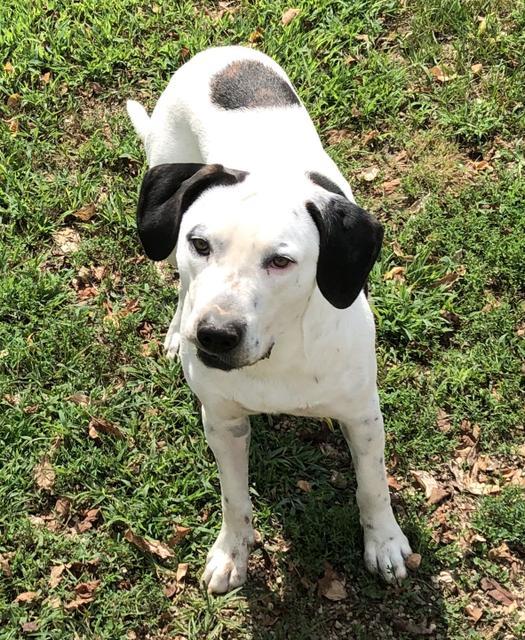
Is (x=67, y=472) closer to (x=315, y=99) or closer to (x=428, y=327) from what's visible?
(x=428, y=327)

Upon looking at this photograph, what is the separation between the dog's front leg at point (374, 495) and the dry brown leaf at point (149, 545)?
998 mm

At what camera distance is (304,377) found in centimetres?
386

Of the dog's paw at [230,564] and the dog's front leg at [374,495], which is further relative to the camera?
the dog's paw at [230,564]

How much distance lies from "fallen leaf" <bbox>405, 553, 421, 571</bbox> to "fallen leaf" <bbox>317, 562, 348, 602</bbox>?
33 centimetres

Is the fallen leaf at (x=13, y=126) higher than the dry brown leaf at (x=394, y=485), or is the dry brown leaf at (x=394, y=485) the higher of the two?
the dry brown leaf at (x=394, y=485)

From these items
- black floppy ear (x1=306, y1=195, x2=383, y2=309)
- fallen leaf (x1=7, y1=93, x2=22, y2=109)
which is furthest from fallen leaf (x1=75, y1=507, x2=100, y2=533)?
fallen leaf (x1=7, y1=93, x2=22, y2=109)

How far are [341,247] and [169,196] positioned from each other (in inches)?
27.9

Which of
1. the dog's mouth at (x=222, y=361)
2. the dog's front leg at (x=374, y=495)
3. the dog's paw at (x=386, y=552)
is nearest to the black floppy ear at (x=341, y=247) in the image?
the dog's mouth at (x=222, y=361)

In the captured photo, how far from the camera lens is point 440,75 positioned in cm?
657

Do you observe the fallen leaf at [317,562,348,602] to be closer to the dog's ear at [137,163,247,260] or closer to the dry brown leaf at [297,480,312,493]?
the dry brown leaf at [297,480,312,493]

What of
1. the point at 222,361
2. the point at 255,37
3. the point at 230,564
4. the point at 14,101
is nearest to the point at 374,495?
the point at 230,564

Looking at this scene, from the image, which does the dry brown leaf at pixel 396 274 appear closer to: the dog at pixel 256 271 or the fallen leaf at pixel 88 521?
the dog at pixel 256 271

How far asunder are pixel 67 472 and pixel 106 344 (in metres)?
0.87

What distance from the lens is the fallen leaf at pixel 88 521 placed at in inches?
193
